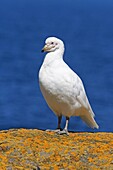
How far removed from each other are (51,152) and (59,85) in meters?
2.58

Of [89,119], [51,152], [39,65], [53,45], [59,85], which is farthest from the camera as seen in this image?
[39,65]

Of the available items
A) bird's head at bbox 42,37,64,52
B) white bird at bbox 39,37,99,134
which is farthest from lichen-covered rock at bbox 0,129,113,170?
bird's head at bbox 42,37,64,52

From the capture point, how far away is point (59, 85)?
31.8ft

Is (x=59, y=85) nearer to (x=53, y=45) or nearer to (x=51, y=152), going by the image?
(x=53, y=45)

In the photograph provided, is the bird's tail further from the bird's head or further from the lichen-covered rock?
the lichen-covered rock

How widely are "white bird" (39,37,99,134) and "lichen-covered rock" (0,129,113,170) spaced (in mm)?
1689

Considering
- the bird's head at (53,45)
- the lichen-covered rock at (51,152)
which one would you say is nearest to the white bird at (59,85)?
the bird's head at (53,45)

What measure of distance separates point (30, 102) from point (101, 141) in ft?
113

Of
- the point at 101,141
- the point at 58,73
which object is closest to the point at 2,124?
the point at 58,73

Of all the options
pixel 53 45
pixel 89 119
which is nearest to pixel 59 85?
pixel 53 45

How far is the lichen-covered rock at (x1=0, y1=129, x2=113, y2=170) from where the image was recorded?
692cm

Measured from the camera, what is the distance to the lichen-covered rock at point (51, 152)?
6922 mm

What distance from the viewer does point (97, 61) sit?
80.0 metres

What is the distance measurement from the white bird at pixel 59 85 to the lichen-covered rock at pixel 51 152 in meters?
1.69
